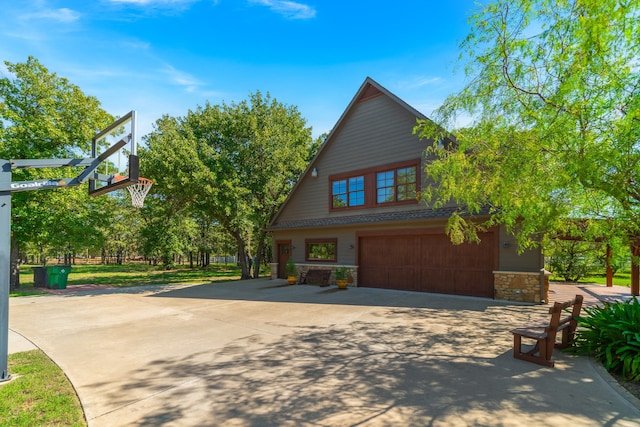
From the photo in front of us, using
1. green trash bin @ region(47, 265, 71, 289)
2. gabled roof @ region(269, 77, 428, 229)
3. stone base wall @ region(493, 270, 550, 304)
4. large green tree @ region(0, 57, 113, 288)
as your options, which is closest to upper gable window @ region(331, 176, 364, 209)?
gabled roof @ region(269, 77, 428, 229)

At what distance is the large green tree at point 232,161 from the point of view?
16.5 metres

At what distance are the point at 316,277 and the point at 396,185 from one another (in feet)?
19.5

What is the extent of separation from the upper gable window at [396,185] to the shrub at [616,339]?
8164 mm

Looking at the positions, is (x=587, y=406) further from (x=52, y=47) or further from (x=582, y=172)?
(x=52, y=47)

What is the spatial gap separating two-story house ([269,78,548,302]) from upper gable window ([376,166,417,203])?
1.7 inches

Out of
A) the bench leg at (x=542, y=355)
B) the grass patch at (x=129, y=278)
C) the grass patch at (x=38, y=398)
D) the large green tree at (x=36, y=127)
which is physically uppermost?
the large green tree at (x=36, y=127)

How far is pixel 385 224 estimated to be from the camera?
44.7 feet

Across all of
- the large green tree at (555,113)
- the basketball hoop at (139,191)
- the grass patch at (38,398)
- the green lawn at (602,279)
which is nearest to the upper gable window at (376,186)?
the large green tree at (555,113)

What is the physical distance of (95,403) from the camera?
162 inches

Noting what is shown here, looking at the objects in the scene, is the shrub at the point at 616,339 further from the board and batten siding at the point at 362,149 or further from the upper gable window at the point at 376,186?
the upper gable window at the point at 376,186


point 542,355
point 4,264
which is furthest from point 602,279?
point 4,264

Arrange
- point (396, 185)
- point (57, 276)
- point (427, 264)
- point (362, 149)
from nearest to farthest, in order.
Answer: point (427, 264), point (396, 185), point (362, 149), point (57, 276)

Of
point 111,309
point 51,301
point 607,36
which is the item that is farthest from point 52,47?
point 607,36

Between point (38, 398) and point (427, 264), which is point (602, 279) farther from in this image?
point (38, 398)
